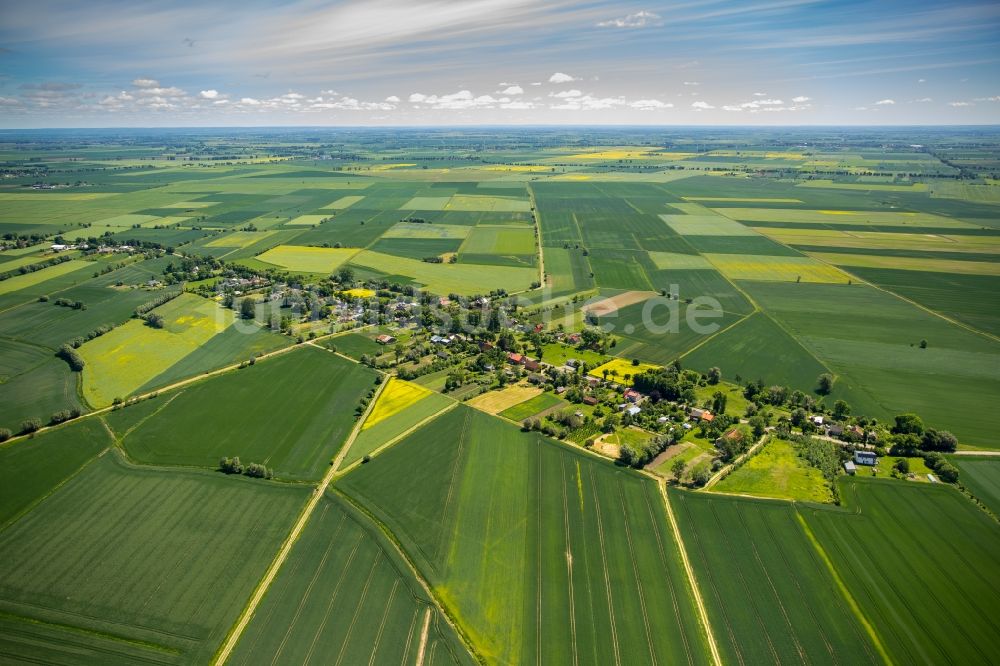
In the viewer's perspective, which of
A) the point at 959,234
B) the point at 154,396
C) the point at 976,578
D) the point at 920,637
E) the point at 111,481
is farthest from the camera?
the point at 959,234

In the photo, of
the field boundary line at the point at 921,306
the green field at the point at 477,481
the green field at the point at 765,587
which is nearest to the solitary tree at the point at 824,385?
the green field at the point at 477,481

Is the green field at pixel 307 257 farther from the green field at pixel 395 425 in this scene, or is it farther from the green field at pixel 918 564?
the green field at pixel 918 564

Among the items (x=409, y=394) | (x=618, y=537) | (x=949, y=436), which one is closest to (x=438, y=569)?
(x=618, y=537)

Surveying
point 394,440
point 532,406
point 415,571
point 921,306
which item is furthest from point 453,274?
point 921,306

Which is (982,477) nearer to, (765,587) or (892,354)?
(892,354)

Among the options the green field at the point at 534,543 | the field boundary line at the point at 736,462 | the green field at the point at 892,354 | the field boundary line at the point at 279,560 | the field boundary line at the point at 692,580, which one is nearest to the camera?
the field boundary line at the point at 692,580

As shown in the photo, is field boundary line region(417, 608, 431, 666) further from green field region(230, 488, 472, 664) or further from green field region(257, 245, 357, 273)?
green field region(257, 245, 357, 273)

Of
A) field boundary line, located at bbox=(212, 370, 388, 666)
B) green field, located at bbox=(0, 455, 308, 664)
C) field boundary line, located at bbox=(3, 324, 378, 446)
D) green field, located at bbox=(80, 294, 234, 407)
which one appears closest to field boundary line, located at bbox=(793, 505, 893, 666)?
field boundary line, located at bbox=(212, 370, 388, 666)

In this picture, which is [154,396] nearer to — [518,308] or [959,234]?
[518,308]
